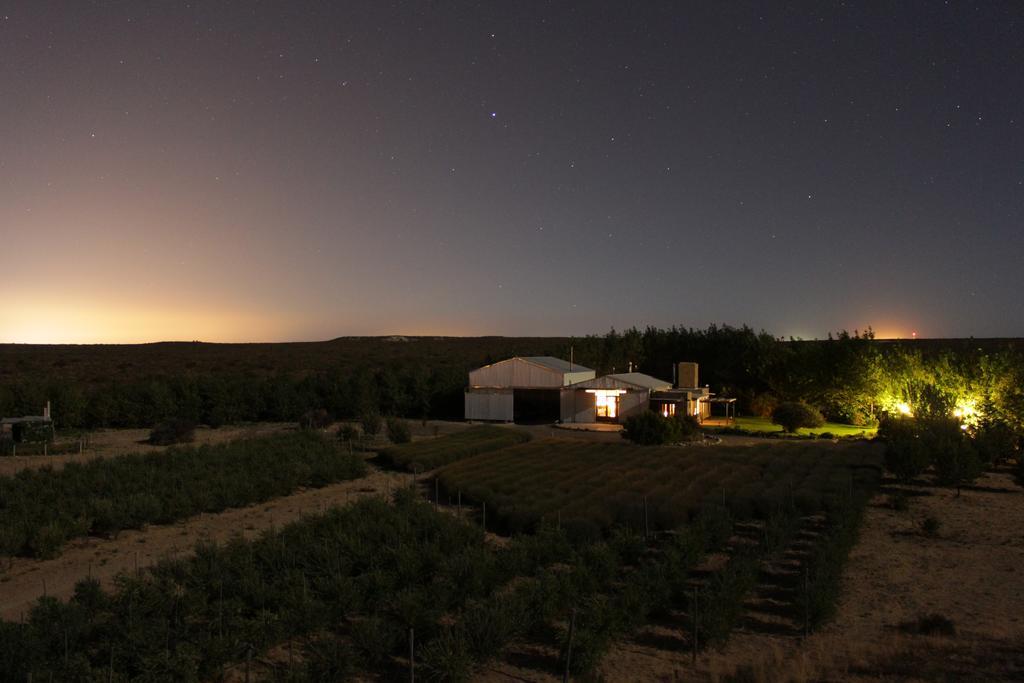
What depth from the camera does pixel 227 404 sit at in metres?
43.2

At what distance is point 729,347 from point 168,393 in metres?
37.4

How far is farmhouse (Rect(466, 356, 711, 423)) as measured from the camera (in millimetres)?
42719

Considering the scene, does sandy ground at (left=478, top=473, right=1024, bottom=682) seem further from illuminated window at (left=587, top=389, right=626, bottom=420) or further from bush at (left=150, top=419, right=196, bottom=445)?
bush at (left=150, top=419, right=196, bottom=445)

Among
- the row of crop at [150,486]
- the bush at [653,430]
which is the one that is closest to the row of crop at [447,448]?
the row of crop at [150,486]

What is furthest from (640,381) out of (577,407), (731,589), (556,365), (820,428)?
(731,589)

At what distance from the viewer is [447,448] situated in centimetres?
3012

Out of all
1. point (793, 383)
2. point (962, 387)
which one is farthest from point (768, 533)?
point (793, 383)

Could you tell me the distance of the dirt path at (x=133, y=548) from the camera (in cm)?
1422

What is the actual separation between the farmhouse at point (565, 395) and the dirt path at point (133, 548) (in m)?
21.4

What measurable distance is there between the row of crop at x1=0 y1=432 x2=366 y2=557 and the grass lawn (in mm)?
23898

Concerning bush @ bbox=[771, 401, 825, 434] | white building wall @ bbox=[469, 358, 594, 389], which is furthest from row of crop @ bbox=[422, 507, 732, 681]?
white building wall @ bbox=[469, 358, 594, 389]

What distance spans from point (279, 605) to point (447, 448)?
18505mm

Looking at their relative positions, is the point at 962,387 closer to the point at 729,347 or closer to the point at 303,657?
the point at 729,347

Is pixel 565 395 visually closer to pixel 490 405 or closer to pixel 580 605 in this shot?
pixel 490 405
